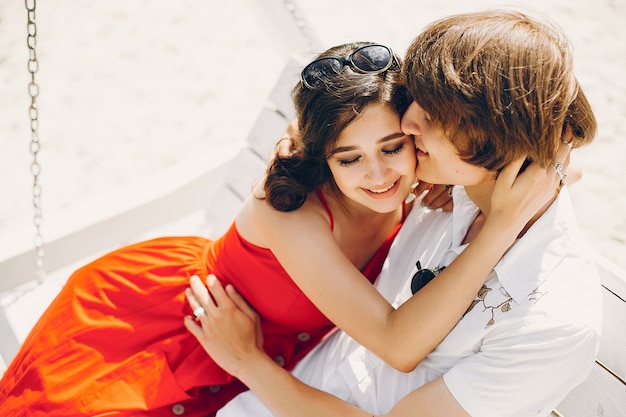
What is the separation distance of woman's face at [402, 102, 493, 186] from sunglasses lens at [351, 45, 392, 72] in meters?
0.18

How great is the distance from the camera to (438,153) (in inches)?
86.3

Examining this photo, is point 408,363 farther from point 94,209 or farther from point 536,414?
point 94,209

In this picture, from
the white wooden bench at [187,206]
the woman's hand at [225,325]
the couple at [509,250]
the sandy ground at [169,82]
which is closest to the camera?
the couple at [509,250]

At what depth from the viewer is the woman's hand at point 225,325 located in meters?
2.58

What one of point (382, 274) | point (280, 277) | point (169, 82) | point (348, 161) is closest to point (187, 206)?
point (280, 277)

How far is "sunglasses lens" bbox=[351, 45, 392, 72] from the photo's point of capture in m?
2.32

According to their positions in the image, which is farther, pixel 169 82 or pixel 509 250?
pixel 169 82

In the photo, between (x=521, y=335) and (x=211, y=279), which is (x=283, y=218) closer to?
(x=211, y=279)

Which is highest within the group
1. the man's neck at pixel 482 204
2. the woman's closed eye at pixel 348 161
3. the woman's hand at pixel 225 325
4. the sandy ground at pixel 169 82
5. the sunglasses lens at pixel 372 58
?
the sunglasses lens at pixel 372 58

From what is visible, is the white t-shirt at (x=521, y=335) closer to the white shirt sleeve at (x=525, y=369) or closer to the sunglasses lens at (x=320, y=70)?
the white shirt sleeve at (x=525, y=369)

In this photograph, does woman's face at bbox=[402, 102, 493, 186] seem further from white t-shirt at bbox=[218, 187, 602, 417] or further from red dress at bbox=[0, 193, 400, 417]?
red dress at bbox=[0, 193, 400, 417]

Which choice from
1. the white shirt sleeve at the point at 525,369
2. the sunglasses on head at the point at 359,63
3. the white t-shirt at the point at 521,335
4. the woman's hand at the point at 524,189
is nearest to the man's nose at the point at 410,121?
the sunglasses on head at the point at 359,63

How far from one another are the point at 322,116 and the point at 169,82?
4.54m

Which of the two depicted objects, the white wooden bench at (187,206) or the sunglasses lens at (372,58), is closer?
the sunglasses lens at (372,58)
